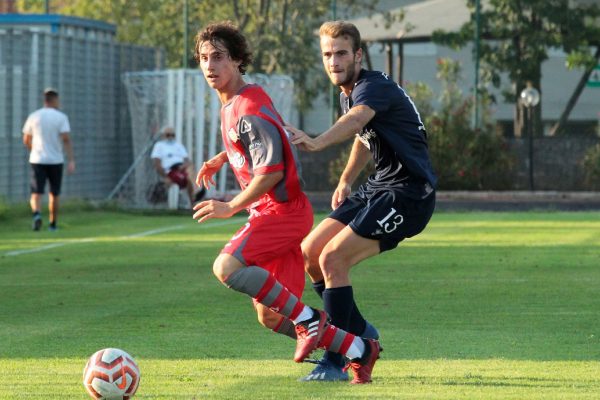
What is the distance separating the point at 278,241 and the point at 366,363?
78cm

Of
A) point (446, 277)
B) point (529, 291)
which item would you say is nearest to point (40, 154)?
point (446, 277)

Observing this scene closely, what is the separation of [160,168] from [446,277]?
14792mm

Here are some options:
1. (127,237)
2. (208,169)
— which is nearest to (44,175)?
(127,237)

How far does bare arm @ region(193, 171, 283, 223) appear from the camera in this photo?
7719 mm

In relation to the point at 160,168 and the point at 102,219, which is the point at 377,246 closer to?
the point at 102,219

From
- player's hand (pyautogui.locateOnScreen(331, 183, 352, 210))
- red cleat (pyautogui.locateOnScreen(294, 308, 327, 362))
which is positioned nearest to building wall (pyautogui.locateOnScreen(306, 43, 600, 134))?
player's hand (pyautogui.locateOnScreen(331, 183, 352, 210))

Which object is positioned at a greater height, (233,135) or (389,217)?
(233,135)

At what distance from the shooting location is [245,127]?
7.89m

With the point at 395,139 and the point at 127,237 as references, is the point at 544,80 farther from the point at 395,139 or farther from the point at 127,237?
Answer: the point at 395,139

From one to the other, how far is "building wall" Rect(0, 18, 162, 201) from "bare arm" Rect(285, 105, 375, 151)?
779 inches

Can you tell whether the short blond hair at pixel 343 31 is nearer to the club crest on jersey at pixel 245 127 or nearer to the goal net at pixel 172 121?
the club crest on jersey at pixel 245 127

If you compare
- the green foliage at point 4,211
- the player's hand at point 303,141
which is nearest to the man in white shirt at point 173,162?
the green foliage at point 4,211

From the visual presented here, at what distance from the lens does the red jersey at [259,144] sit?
782 centimetres

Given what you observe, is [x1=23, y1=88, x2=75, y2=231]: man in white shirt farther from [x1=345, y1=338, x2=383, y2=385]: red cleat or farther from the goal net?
[x1=345, y1=338, x2=383, y2=385]: red cleat
